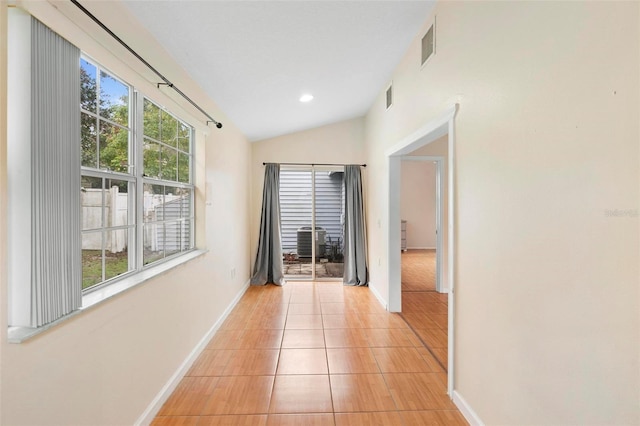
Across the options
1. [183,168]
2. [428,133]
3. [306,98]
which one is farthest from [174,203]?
[428,133]

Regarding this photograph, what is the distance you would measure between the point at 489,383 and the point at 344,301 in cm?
263

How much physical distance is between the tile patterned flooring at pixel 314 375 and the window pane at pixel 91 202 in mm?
1264

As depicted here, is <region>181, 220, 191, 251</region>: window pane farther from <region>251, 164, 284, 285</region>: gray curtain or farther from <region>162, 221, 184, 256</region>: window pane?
<region>251, 164, 284, 285</region>: gray curtain

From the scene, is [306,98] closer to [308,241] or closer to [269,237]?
[269,237]

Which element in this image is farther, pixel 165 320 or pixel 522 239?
pixel 165 320

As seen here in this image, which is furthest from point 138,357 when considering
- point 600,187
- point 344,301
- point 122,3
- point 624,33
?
point 344,301

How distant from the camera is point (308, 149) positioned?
17.2 ft

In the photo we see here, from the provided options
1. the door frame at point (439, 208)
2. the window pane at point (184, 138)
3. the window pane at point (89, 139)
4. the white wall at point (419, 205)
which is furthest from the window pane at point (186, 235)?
the white wall at point (419, 205)

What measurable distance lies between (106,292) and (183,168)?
56.8 inches

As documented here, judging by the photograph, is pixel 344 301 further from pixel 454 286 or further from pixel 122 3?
pixel 122 3

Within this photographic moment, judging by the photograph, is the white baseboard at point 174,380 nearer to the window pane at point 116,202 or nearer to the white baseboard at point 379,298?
the window pane at point 116,202

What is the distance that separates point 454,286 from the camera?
2.06m

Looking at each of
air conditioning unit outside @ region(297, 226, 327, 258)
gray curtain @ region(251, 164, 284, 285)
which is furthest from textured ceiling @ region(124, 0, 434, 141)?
air conditioning unit outside @ region(297, 226, 327, 258)

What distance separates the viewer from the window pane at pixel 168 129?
233cm
